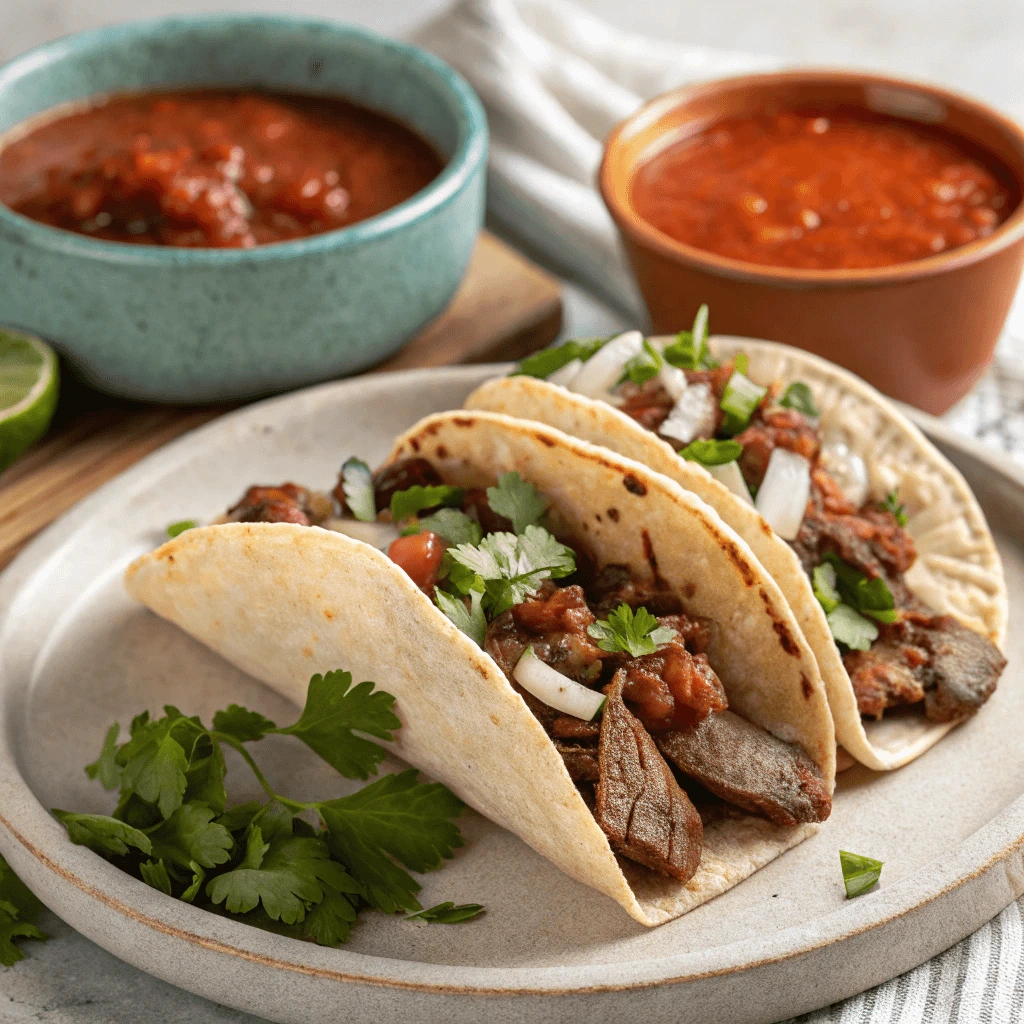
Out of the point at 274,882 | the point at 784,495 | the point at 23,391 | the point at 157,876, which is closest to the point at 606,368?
the point at 784,495

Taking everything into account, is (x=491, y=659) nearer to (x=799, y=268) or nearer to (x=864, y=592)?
(x=864, y=592)

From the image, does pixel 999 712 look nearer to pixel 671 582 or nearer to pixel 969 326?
pixel 671 582

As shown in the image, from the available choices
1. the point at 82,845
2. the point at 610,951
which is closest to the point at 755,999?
the point at 610,951

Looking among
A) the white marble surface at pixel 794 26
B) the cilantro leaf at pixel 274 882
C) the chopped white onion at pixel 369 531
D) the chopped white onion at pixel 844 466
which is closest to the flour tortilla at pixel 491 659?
the chopped white onion at pixel 369 531

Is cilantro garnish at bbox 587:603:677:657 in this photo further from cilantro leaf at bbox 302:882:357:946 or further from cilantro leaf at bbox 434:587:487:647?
cilantro leaf at bbox 302:882:357:946

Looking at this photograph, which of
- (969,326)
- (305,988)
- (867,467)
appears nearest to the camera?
(305,988)

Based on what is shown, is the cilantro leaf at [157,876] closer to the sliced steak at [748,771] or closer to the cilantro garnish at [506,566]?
the cilantro garnish at [506,566]

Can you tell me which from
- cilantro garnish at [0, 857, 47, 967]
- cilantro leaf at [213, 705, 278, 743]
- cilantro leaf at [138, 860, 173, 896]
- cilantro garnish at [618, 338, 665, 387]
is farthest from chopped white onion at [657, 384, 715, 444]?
cilantro garnish at [0, 857, 47, 967]
